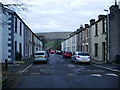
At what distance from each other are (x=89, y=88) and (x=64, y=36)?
68.9m

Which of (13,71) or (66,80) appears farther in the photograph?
(13,71)

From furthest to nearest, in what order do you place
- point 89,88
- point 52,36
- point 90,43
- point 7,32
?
point 52,36 → point 90,43 → point 7,32 → point 89,88

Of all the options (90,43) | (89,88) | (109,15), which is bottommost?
(89,88)

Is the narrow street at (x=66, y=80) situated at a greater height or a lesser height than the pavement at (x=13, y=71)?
lesser

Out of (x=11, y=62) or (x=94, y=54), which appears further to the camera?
(x=94, y=54)

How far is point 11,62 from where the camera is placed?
19.6m

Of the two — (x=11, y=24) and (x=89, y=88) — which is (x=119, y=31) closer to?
(x=11, y=24)

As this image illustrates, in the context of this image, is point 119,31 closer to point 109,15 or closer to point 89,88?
point 109,15

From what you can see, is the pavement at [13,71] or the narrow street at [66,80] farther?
the pavement at [13,71]

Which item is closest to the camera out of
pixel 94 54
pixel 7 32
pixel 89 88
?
pixel 89 88

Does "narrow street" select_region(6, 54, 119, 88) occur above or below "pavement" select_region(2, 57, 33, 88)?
below

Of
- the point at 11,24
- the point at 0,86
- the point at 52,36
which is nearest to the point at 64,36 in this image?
the point at 52,36

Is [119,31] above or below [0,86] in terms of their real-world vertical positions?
above

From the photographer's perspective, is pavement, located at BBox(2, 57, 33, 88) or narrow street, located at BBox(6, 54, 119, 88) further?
pavement, located at BBox(2, 57, 33, 88)
